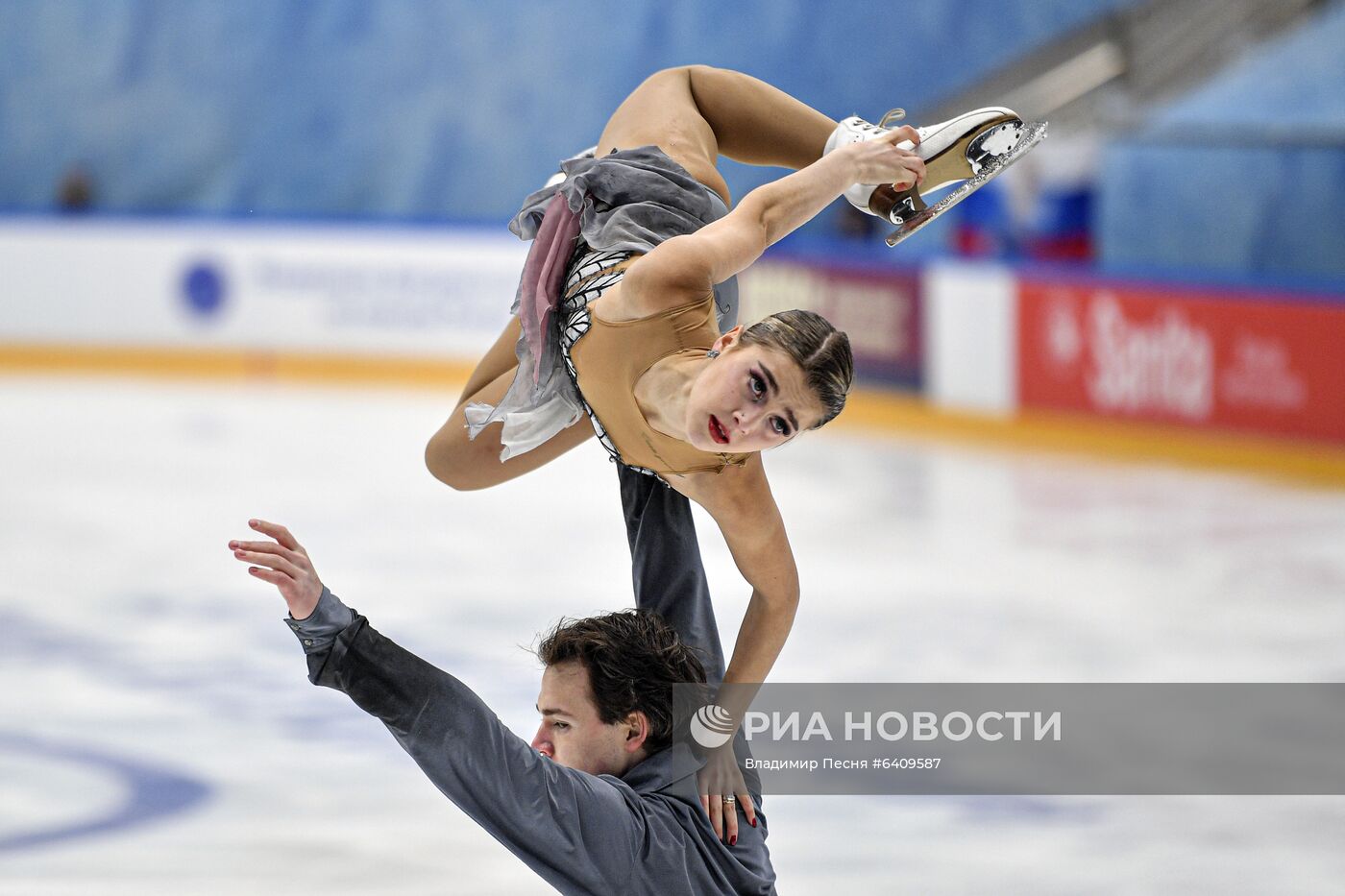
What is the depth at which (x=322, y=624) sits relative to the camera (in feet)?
7.35

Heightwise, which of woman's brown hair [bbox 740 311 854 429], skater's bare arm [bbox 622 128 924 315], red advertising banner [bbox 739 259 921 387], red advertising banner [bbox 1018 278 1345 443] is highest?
red advertising banner [bbox 739 259 921 387]

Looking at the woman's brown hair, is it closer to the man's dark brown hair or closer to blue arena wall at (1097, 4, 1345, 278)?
the man's dark brown hair

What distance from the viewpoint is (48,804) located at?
136 inches

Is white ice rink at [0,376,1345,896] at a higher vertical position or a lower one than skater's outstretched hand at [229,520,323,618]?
higher

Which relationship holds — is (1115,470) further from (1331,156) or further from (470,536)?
(470,536)

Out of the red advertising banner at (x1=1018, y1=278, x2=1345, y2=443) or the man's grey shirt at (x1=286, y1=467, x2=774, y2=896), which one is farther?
the red advertising banner at (x1=1018, y1=278, x2=1345, y2=443)

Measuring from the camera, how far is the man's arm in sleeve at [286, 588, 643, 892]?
87.9 inches

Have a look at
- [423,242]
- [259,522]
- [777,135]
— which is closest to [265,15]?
[423,242]

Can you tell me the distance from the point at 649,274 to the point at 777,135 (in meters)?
0.88

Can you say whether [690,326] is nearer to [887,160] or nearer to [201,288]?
[887,160]

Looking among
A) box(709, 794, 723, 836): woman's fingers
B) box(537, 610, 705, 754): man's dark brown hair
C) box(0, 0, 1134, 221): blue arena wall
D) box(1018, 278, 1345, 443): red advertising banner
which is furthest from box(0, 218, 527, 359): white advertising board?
box(709, 794, 723, 836): woman's fingers

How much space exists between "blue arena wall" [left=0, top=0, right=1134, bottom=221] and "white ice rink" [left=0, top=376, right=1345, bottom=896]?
517cm

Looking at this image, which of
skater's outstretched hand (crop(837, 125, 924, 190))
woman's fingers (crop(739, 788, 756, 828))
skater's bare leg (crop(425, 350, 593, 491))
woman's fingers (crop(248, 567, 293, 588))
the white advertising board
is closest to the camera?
woman's fingers (crop(248, 567, 293, 588))

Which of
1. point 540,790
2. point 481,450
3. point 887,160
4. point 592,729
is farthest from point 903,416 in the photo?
point 540,790
